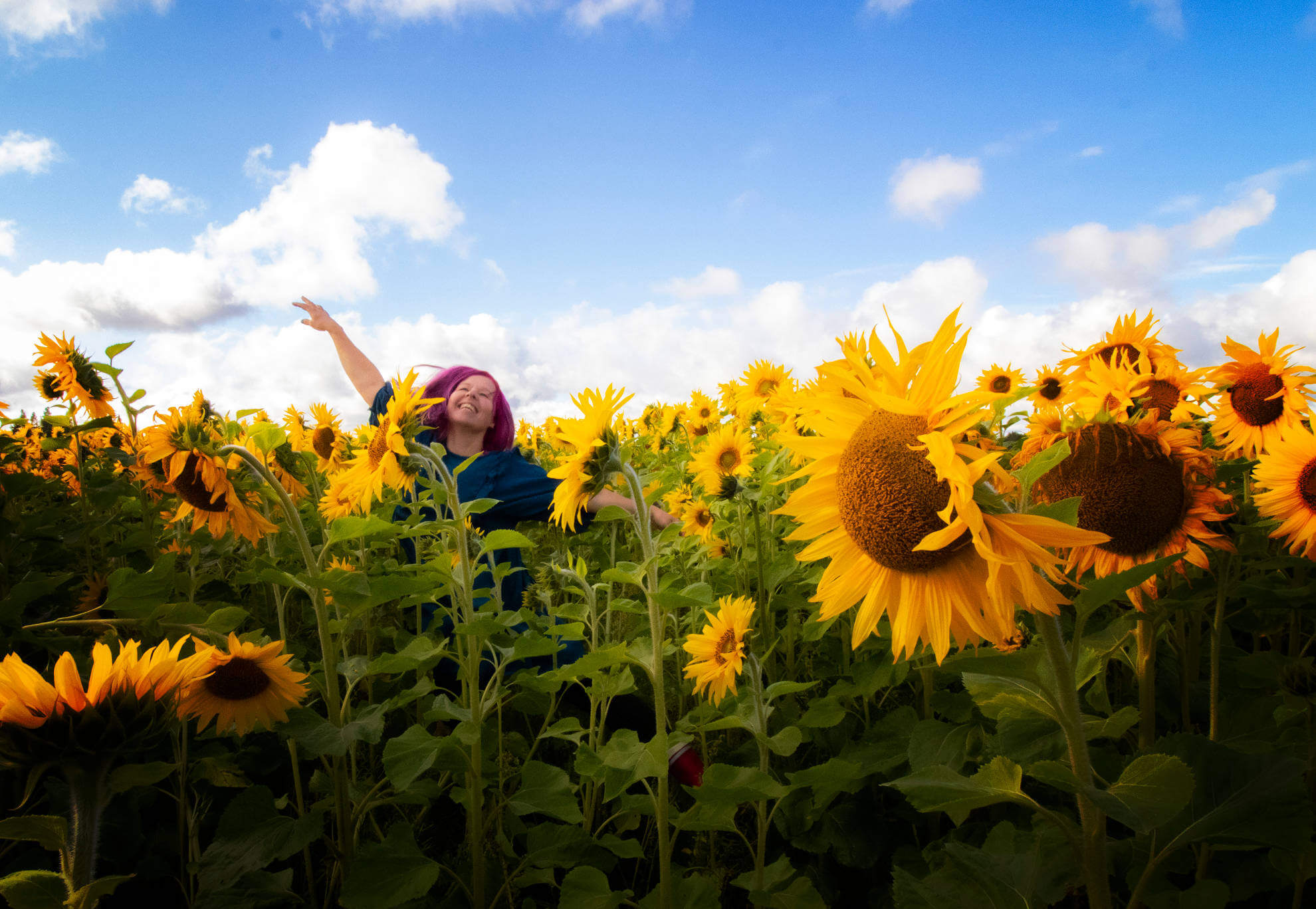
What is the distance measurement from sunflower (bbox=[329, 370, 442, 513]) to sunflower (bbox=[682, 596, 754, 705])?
4.06ft

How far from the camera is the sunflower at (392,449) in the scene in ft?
7.89

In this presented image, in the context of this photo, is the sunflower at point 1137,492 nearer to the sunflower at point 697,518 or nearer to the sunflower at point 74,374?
the sunflower at point 697,518

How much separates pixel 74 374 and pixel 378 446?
108 inches

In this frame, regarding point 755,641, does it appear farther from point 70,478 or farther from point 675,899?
point 70,478

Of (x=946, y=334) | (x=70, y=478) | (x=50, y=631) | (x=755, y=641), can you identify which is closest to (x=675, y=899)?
(x=755, y=641)

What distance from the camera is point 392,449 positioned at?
7.84 ft

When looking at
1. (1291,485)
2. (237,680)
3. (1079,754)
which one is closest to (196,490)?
(237,680)

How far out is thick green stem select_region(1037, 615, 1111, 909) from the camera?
1.02 meters

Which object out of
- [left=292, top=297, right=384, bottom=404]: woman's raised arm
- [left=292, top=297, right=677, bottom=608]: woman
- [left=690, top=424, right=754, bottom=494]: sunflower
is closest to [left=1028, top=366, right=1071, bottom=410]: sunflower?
[left=690, top=424, right=754, bottom=494]: sunflower

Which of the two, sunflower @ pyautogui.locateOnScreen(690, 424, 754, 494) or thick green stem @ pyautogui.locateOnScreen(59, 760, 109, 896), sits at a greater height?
sunflower @ pyautogui.locateOnScreen(690, 424, 754, 494)

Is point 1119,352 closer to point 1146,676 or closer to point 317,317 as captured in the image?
point 1146,676

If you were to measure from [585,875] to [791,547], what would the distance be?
1.88 meters

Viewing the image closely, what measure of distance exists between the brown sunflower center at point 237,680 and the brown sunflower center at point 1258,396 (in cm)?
325

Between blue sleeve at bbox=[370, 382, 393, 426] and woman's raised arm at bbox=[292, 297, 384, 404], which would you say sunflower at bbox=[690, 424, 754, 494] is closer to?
blue sleeve at bbox=[370, 382, 393, 426]
